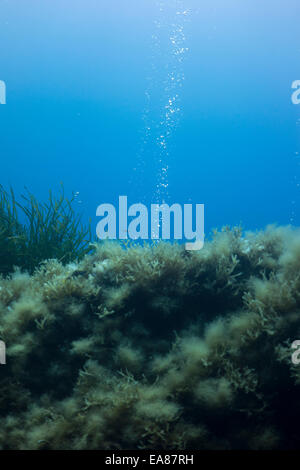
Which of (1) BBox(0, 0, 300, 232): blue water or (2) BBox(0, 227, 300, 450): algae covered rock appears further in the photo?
(1) BBox(0, 0, 300, 232): blue water

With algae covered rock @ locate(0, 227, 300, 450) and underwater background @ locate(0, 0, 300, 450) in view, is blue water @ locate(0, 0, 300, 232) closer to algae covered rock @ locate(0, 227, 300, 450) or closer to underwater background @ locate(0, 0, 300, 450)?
underwater background @ locate(0, 0, 300, 450)

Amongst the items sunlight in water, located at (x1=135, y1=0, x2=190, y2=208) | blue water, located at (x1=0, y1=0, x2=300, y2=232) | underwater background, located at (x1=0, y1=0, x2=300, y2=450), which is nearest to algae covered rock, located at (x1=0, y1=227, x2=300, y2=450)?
underwater background, located at (x1=0, y1=0, x2=300, y2=450)

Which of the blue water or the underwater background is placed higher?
the blue water

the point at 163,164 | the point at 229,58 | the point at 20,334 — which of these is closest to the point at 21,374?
the point at 20,334

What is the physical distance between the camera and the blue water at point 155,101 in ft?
135

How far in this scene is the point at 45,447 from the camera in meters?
2.67

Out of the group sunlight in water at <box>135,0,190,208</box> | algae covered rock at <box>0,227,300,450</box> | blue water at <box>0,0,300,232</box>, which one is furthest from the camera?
sunlight in water at <box>135,0,190,208</box>

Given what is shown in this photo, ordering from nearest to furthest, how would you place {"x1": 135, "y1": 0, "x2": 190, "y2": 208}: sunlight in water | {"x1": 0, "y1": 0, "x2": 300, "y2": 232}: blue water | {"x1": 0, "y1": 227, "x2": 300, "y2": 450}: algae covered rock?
{"x1": 0, "y1": 227, "x2": 300, "y2": 450}: algae covered rock
{"x1": 0, "y1": 0, "x2": 300, "y2": 232}: blue water
{"x1": 135, "y1": 0, "x2": 190, "y2": 208}: sunlight in water

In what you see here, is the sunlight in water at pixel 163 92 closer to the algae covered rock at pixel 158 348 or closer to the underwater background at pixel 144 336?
the underwater background at pixel 144 336

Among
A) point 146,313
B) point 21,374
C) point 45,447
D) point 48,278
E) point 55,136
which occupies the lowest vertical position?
point 45,447

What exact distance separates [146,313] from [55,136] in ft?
192

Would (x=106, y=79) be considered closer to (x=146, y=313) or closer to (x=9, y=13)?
(x=9, y=13)

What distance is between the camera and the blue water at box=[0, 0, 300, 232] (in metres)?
41.2

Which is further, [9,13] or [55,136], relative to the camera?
[55,136]
